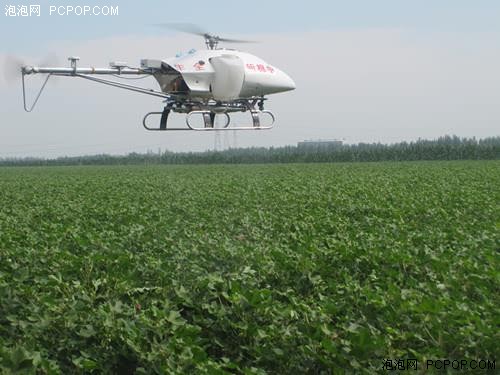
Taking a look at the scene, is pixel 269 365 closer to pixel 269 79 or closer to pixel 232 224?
pixel 232 224

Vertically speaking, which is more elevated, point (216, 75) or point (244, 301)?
point (216, 75)

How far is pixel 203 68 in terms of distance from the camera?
20.6 m

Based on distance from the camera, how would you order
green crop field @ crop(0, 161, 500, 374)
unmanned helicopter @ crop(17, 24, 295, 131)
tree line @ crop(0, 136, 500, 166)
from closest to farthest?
green crop field @ crop(0, 161, 500, 374)
unmanned helicopter @ crop(17, 24, 295, 131)
tree line @ crop(0, 136, 500, 166)

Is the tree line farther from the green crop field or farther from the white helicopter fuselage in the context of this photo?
the green crop field

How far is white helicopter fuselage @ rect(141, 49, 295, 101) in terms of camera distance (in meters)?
20.2

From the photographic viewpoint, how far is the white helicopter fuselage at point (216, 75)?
20172mm

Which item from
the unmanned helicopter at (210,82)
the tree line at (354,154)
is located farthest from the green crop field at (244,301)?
the tree line at (354,154)

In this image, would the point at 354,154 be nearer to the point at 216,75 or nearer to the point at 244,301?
the point at 216,75

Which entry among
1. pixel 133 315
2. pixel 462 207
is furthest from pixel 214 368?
pixel 462 207

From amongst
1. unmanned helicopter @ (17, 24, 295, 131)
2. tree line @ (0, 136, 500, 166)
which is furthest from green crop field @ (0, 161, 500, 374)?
tree line @ (0, 136, 500, 166)

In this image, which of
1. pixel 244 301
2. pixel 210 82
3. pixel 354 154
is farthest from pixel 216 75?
pixel 354 154

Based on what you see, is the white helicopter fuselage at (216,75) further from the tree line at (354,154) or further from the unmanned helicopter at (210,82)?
the tree line at (354,154)

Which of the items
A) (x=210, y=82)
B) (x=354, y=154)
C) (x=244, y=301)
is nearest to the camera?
(x=244, y=301)

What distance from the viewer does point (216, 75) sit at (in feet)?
67.8
